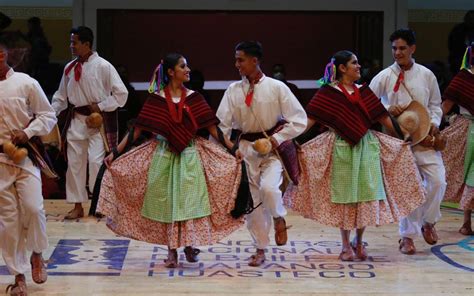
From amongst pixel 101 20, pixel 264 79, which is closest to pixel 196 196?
pixel 264 79

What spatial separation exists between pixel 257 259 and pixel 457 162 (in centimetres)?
214

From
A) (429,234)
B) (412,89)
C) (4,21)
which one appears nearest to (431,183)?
(429,234)

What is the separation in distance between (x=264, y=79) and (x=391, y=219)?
1.31 meters

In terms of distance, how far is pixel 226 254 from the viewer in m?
7.86

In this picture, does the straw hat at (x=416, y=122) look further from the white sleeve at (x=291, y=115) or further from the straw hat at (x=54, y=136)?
the straw hat at (x=54, y=136)

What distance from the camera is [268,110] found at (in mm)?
7383

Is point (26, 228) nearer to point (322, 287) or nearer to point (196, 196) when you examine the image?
point (196, 196)

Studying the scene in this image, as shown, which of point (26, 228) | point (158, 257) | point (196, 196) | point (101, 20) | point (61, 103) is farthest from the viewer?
point (101, 20)

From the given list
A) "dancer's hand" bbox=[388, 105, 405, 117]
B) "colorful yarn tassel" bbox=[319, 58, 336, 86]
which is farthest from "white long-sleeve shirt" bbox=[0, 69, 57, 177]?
"dancer's hand" bbox=[388, 105, 405, 117]

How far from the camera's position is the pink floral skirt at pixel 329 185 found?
7.50 m

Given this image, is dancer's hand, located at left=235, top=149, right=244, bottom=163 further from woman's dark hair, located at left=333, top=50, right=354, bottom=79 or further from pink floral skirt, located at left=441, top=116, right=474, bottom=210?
pink floral skirt, located at left=441, top=116, right=474, bottom=210

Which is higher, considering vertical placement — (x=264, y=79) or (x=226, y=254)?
(x=264, y=79)

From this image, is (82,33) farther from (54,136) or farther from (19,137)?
(19,137)

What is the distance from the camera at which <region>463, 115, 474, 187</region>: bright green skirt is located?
8.55 m
